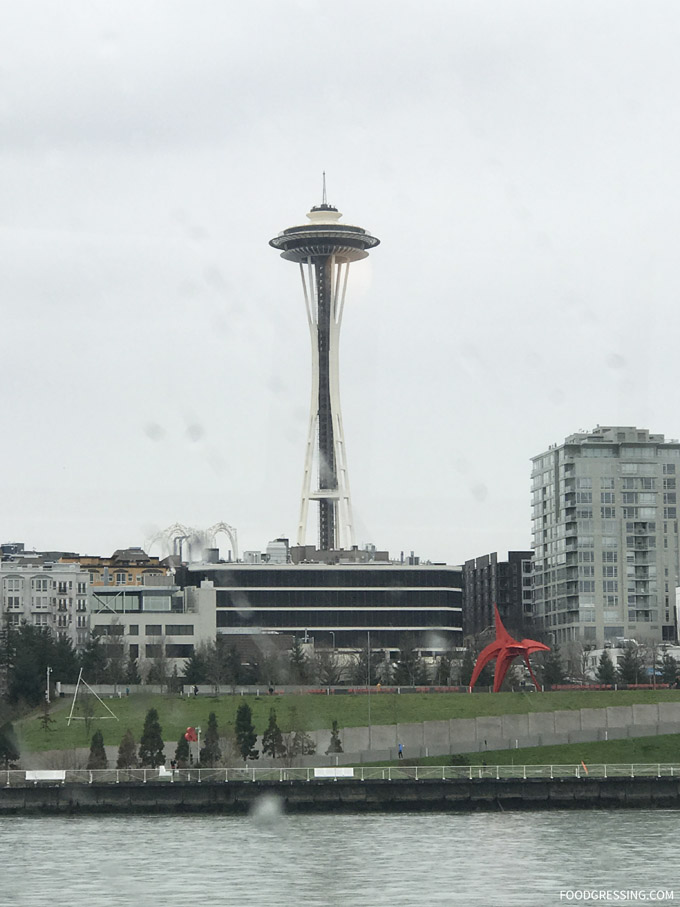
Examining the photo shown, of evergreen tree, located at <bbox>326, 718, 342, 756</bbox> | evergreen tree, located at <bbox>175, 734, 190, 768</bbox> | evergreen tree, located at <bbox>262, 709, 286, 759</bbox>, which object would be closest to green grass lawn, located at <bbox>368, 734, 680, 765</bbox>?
evergreen tree, located at <bbox>326, 718, 342, 756</bbox>

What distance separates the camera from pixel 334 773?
12081 centimetres

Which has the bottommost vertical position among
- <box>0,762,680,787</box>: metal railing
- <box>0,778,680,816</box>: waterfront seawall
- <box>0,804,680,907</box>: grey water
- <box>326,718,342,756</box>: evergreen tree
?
<box>0,804,680,907</box>: grey water

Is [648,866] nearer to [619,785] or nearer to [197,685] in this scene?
[619,785]

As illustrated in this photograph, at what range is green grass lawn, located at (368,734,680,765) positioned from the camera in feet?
454

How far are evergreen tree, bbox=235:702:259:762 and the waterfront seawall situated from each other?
46.5ft

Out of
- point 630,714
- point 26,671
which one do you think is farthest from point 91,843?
point 26,671

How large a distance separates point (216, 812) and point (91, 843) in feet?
66.0

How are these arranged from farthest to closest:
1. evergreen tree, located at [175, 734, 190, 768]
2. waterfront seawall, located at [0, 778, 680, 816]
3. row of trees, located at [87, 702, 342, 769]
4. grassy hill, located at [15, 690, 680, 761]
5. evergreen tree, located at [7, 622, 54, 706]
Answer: evergreen tree, located at [7, 622, 54, 706] < grassy hill, located at [15, 690, 680, 761] < evergreen tree, located at [175, 734, 190, 768] < row of trees, located at [87, 702, 342, 769] < waterfront seawall, located at [0, 778, 680, 816]

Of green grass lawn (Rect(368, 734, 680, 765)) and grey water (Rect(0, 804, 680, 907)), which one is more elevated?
green grass lawn (Rect(368, 734, 680, 765))

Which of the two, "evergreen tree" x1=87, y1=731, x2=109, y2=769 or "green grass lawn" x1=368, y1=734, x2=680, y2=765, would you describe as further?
"green grass lawn" x1=368, y1=734, x2=680, y2=765

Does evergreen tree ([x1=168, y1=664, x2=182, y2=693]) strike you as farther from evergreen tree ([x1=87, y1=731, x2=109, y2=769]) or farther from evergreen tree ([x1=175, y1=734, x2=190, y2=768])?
evergreen tree ([x1=87, y1=731, x2=109, y2=769])

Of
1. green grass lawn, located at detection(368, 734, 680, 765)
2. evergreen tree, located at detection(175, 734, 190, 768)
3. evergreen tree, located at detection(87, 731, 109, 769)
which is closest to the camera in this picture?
evergreen tree, located at detection(87, 731, 109, 769)

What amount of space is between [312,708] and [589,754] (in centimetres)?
2957

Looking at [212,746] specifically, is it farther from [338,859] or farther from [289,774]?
[338,859]
